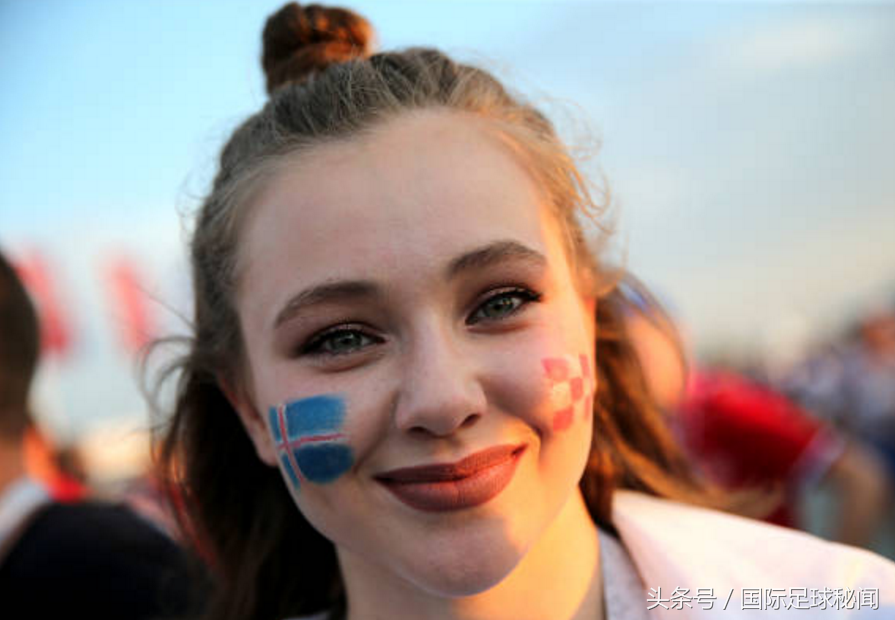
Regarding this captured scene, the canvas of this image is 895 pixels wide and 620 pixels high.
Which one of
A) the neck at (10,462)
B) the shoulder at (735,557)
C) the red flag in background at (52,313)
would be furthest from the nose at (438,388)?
the red flag in background at (52,313)

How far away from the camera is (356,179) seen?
53.9 inches

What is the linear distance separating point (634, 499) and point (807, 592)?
468mm

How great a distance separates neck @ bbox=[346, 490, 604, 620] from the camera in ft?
4.58

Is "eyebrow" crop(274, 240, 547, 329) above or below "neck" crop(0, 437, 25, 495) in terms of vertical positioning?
above

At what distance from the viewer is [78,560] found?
7.56 ft

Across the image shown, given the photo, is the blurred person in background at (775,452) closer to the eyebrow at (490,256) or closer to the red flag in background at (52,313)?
the eyebrow at (490,256)

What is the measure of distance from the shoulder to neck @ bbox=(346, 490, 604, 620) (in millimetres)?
132

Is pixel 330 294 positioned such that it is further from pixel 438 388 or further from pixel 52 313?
pixel 52 313

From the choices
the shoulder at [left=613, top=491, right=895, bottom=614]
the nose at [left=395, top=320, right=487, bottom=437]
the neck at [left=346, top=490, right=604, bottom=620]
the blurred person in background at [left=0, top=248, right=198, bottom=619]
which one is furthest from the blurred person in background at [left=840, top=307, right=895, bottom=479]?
the nose at [left=395, top=320, right=487, bottom=437]

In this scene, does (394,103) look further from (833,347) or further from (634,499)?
(833,347)

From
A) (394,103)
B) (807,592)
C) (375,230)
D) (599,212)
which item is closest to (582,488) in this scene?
(807,592)

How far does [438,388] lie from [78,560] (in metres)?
1.67

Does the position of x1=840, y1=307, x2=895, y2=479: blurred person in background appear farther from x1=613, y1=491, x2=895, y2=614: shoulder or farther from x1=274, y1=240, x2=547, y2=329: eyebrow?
x1=274, y1=240, x2=547, y2=329: eyebrow

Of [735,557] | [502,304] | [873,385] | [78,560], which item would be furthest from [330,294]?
[873,385]
